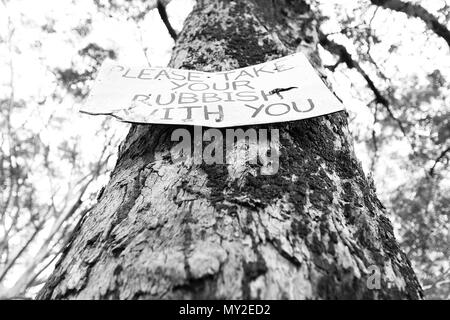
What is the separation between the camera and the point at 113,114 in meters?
1.00

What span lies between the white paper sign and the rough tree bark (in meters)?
0.06

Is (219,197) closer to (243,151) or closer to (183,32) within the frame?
(243,151)

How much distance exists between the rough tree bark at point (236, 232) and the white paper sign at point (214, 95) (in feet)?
0.21

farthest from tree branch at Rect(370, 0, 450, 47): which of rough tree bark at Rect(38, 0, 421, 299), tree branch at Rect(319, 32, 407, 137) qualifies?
rough tree bark at Rect(38, 0, 421, 299)

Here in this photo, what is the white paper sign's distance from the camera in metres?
0.97

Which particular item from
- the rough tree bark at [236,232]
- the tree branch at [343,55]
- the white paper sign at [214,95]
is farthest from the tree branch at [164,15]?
the rough tree bark at [236,232]

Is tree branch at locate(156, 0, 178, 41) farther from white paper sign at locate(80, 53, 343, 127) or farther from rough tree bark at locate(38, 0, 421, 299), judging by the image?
rough tree bark at locate(38, 0, 421, 299)

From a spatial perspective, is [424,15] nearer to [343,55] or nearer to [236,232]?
[343,55]

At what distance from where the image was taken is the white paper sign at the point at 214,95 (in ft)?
3.18

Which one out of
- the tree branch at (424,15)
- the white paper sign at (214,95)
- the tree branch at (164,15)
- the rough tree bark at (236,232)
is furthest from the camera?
the tree branch at (164,15)

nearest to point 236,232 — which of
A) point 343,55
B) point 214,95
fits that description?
point 214,95

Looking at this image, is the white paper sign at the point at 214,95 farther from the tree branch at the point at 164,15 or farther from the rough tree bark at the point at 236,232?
the tree branch at the point at 164,15

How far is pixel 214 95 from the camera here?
109 cm

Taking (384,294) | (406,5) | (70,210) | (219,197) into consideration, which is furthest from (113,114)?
(70,210)
